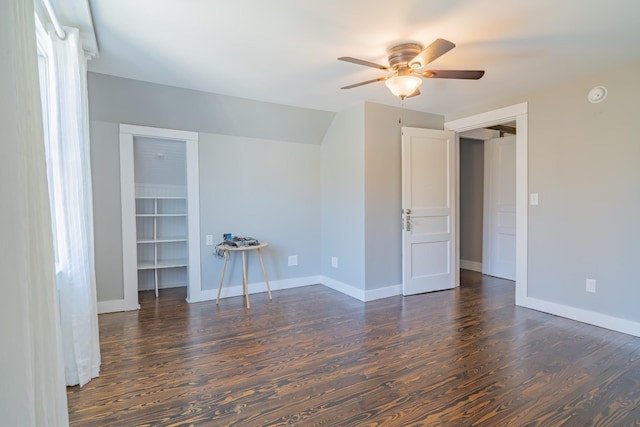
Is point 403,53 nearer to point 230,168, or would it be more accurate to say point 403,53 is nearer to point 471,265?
point 230,168

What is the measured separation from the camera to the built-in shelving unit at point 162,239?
14.7ft

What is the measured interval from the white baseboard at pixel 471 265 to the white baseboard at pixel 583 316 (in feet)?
6.04

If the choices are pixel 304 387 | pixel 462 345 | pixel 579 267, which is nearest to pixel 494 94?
pixel 579 267

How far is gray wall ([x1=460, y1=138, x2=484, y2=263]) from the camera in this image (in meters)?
5.54

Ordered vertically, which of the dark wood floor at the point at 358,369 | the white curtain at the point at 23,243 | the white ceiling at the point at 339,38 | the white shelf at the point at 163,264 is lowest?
the dark wood floor at the point at 358,369

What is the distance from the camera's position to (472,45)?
8.08 ft

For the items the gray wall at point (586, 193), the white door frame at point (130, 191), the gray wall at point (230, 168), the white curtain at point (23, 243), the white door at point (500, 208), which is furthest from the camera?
the white door at point (500, 208)

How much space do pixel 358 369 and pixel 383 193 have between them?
7.36 feet

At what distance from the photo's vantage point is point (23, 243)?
0.76m

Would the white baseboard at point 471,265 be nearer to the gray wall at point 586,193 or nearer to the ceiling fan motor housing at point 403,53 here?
the gray wall at point 586,193

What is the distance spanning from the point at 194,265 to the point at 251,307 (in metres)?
0.87

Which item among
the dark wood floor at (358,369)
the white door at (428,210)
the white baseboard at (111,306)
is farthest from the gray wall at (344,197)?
the white baseboard at (111,306)

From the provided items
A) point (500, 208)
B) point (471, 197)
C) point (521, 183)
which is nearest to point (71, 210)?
point (521, 183)

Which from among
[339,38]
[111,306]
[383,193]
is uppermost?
[339,38]
